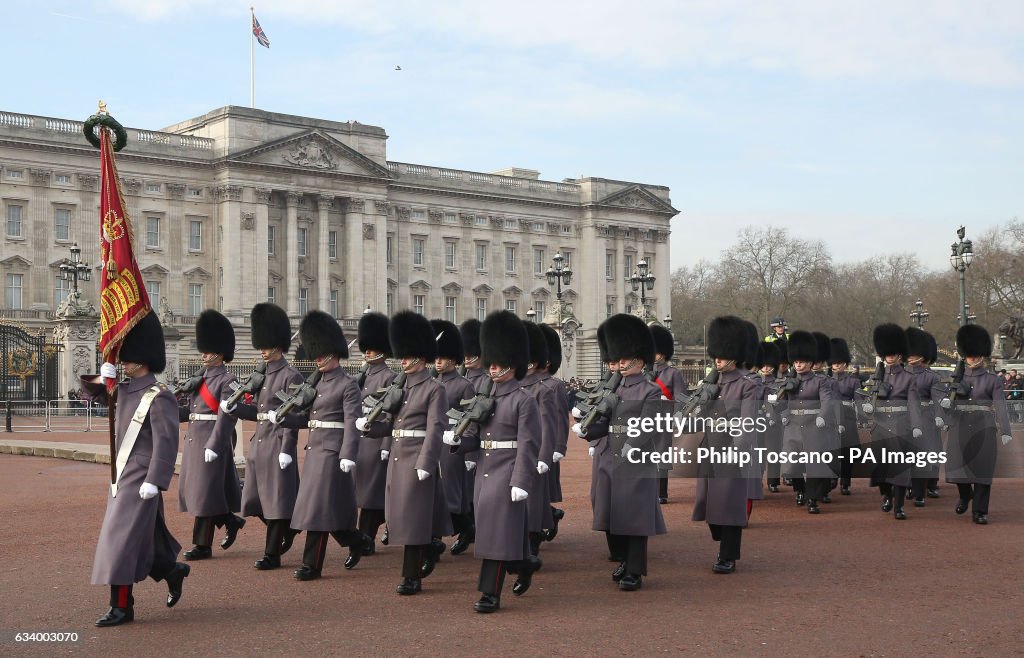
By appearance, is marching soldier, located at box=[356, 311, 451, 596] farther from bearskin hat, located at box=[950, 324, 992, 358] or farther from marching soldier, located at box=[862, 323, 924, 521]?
bearskin hat, located at box=[950, 324, 992, 358]

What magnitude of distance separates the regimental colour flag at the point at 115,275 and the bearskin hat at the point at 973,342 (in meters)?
9.45

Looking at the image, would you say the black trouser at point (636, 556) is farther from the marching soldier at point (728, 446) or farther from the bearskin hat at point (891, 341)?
the bearskin hat at point (891, 341)

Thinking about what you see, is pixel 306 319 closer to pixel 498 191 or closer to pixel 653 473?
pixel 653 473

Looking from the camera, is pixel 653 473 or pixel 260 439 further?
pixel 260 439

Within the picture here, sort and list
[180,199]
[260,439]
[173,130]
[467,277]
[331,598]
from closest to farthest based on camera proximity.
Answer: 1. [331,598]
2. [260,439]
3. [180,199]
4. [173,130]
5. [467,277]

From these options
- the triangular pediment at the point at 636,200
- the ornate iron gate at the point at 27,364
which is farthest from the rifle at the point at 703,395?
the triangular pediment at the point at 636,200

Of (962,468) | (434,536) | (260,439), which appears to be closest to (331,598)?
(434,536)

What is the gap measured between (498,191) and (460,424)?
6553 centimetres

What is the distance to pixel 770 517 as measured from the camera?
525 inches

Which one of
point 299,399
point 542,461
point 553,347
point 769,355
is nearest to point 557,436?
point 542,461

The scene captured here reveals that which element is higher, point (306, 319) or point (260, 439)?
point (306, 319)

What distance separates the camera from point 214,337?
1093 centimetres

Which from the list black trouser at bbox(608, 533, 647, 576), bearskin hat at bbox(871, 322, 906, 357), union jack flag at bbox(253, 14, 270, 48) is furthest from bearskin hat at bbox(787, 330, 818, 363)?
union jack flag at bbox(253, 14, 270, 48)

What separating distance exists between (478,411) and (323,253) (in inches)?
2269
